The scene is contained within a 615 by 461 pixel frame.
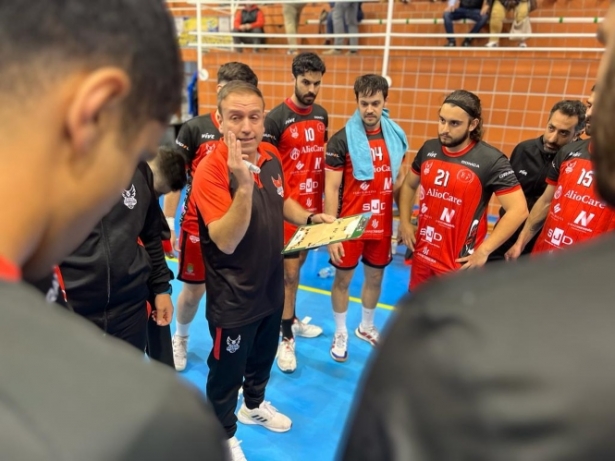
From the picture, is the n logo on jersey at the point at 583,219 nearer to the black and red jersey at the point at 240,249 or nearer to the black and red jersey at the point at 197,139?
the black and red jersey at the point at 240,249

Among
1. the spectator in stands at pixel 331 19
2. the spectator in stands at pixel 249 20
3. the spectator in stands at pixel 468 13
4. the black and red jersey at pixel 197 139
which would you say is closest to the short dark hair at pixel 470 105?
the black and red jersey at pixel 197 139

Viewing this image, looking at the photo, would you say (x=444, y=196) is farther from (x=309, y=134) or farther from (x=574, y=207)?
(x=309, y=134)

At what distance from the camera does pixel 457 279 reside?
43 cm

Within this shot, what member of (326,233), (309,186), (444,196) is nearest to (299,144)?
(309,186)

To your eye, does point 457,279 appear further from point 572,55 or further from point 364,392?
point 572,55

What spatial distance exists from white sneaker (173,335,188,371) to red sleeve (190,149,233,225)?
1506 mm

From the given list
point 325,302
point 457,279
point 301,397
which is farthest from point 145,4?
point 325,302

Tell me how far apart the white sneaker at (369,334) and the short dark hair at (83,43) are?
309 centimetres

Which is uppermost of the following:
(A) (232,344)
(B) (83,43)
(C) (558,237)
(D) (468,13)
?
(D) (468,13)

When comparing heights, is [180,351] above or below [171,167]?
below

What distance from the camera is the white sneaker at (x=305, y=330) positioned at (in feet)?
11.4

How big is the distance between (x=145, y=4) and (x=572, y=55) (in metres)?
6.28

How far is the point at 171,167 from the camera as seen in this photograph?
244 cm

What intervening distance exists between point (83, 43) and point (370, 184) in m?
2.75
